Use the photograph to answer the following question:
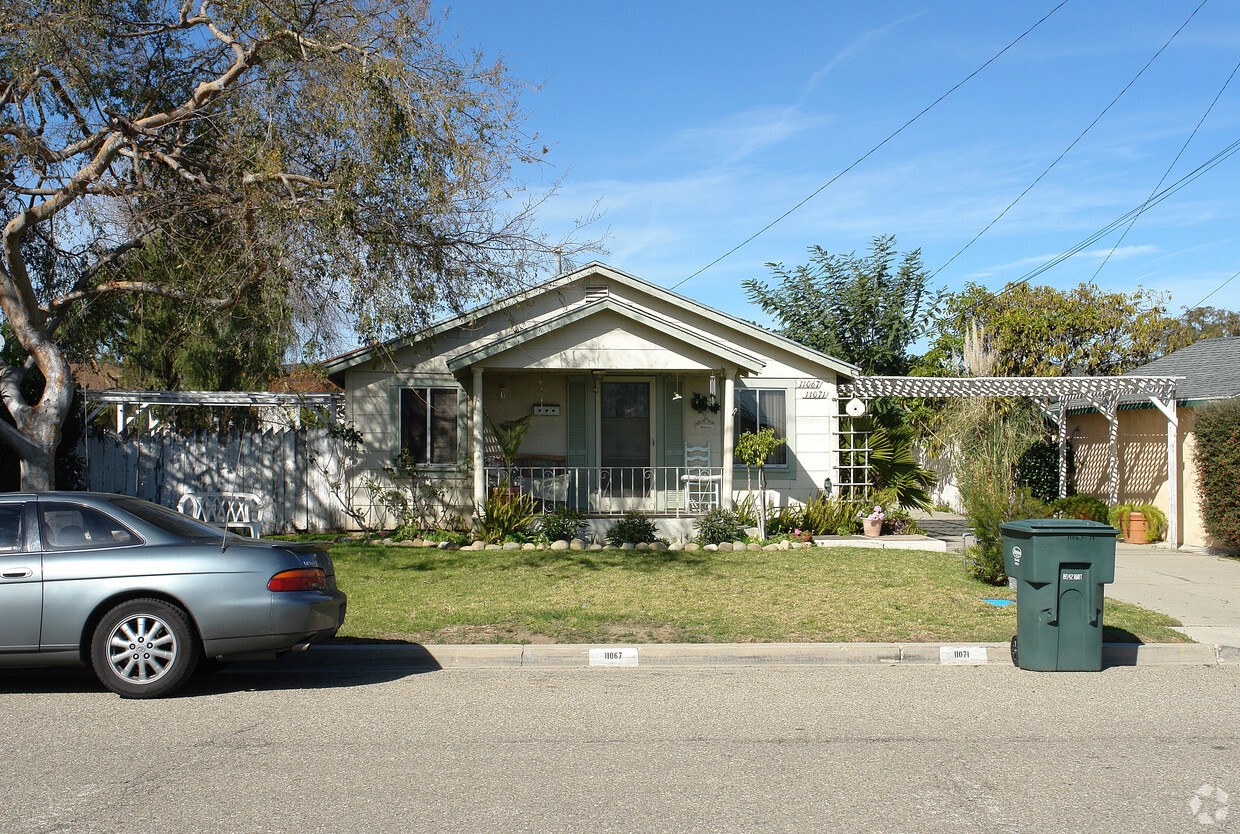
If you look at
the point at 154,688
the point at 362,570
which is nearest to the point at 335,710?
the point at 154,688

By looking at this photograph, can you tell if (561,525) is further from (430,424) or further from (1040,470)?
(1040,470)

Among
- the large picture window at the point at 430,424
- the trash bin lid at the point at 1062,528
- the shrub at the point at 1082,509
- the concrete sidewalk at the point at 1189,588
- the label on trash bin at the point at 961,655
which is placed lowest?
the label on trash bin at the point at 961,655

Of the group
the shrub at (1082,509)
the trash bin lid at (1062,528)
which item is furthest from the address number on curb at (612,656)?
the shrub at (1082,509)

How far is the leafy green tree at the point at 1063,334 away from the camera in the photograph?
2669 centimetres

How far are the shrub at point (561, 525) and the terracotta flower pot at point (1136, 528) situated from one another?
32.8 feet

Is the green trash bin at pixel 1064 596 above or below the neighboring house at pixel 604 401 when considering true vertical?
below

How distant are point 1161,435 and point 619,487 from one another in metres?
10.1

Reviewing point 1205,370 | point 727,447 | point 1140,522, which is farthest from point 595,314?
point 1205,370

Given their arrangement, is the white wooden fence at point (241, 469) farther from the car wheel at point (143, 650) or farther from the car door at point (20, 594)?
the car wheel at point (143, 650)

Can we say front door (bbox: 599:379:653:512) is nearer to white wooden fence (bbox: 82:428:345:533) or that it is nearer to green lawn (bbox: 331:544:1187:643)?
green lawn (bbox: 331:544:1187:643)

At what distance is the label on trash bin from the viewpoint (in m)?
7.75

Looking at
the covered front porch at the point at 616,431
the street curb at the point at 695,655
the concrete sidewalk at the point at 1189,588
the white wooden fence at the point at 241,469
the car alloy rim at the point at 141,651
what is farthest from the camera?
the covered front porch at the point at 616,431

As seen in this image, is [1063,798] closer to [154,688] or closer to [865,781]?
[865,781]

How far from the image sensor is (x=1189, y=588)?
36.7 feet
